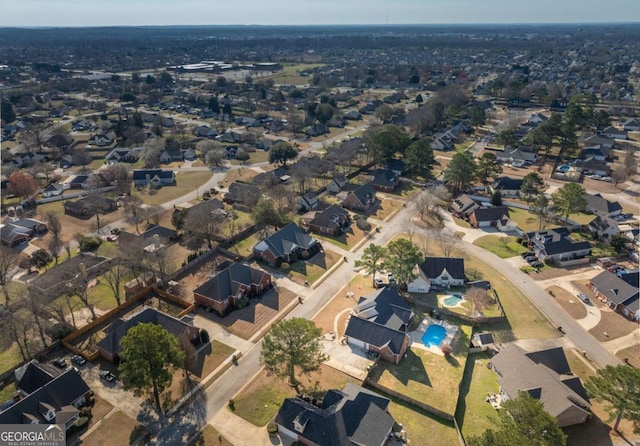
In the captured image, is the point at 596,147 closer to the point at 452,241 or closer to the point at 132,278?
the point at 452,241

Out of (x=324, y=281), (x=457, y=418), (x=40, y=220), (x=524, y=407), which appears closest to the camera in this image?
(x=524, y=407)

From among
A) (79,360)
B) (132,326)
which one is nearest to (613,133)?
(132,326)

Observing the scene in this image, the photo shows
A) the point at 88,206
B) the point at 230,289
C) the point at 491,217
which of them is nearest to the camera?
the point at 230,289

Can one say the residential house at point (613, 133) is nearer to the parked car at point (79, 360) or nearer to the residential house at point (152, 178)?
the residential house at point (152, 178)

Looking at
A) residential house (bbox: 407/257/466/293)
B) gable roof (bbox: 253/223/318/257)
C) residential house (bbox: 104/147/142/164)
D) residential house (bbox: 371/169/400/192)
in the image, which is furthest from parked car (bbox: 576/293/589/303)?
residential house (bbox: 104/147/142/164)

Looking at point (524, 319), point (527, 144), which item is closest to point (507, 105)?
point (527, 144)

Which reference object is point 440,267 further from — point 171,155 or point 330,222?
point 171,155

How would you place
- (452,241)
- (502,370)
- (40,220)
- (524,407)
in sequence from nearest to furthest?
(524,407), (502,370), (452,241), (40,220)
